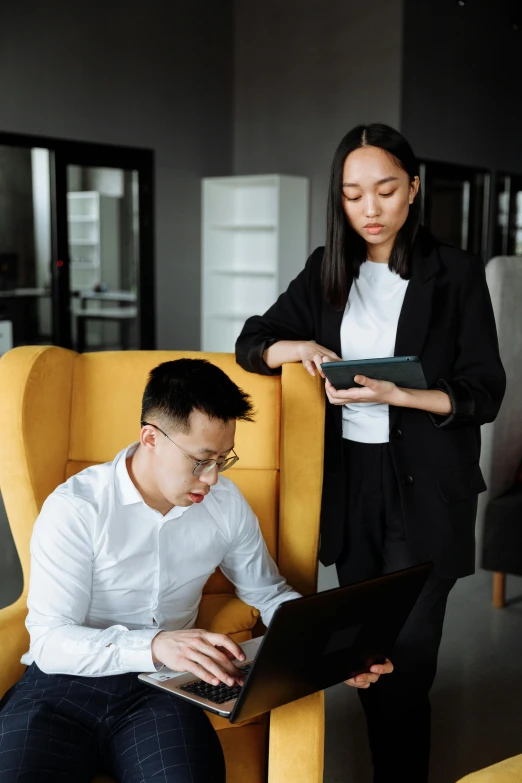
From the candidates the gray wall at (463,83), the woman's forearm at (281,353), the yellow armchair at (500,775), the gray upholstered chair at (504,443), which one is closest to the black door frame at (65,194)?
the gray wall at (463,83)

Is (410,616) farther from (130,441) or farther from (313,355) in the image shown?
(130,441)

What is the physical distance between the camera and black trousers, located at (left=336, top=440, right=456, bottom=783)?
182cm

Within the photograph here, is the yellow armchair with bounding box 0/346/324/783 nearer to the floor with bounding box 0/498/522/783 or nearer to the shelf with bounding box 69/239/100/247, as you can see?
the floor with bounding box 0/498/522/783

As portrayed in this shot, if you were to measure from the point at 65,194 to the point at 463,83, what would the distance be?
3.61 meters

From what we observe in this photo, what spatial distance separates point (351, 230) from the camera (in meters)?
1.81

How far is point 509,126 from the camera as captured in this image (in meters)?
8.19

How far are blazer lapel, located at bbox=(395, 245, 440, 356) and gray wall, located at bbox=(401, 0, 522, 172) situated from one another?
204 inches

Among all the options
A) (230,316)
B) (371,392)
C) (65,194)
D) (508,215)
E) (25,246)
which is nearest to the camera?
(371,392)

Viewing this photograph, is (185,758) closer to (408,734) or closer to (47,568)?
(47,568)

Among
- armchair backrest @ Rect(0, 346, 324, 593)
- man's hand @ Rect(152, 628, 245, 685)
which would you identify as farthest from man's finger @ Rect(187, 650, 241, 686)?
armchair backrest @ Rect(0, 346, 324, 593)

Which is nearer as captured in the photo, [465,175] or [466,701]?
[466,701]

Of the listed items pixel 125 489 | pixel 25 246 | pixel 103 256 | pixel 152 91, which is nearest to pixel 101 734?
pixel 125 489

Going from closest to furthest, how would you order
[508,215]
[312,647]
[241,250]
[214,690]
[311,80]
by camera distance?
[312,647]
[214,690]
[311,80]
[241,250]
[508,215]

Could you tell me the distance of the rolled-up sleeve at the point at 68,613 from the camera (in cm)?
142
